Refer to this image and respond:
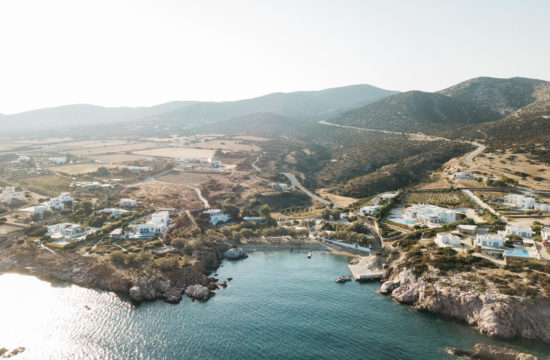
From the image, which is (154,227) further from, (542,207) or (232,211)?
(542,207)

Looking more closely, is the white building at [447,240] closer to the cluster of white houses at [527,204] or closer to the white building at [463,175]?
the cluster of white houses at [527,204]

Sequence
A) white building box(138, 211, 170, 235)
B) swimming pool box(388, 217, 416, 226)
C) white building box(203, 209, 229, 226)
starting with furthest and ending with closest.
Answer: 1. white building box(203, 209, 229, 226)
2. swimming pool box(388, 217, 416, 226)
3. white building box(138, 211, 170, 235)

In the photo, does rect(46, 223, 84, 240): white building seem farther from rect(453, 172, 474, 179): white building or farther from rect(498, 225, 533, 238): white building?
rect(453, 172, 474, 179): white building

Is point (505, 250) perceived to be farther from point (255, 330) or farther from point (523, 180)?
point (523, 180)

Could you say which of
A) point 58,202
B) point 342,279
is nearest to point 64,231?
point 58,202

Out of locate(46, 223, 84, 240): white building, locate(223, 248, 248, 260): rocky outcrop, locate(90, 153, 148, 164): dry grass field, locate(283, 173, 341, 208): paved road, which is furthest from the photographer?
locate(90, 153, 148, 164): dry grass field

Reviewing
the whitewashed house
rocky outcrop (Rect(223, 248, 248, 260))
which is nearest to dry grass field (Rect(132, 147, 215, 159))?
the whitewashed house

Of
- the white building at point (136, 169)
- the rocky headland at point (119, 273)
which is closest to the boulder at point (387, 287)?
the rocky headland at point (119, 273)
